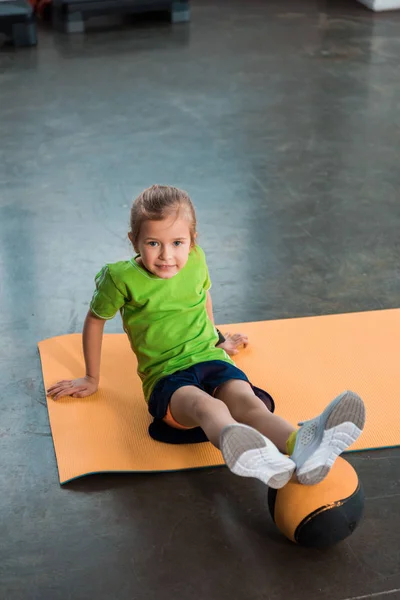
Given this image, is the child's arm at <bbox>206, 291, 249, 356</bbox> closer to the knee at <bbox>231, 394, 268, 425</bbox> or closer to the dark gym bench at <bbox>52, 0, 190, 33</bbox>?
the knee at <bbox>231, 394, 268, 425</bbox>

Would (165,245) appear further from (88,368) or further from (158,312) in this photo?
(88,368)

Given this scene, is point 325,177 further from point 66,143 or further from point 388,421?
point 388,421

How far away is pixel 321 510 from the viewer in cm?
192

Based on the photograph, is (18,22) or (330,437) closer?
(330,437)

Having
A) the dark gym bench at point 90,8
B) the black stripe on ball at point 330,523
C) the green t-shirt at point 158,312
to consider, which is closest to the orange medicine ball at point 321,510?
the black stripe on ball at point 330,523

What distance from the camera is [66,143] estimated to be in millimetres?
4633

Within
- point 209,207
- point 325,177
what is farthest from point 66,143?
point 325,177

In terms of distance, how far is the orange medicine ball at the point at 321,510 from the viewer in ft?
6.32

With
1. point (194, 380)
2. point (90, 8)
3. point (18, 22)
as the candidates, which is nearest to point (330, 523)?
point (194, 380)

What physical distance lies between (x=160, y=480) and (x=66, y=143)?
2798 mm

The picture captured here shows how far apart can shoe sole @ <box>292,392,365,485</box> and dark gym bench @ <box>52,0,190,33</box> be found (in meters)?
5.23

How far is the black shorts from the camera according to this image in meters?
2.31

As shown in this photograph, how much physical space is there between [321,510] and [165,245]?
804mm

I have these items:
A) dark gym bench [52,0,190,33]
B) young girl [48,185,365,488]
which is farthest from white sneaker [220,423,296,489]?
dark gym bench [52,0,190,33]
